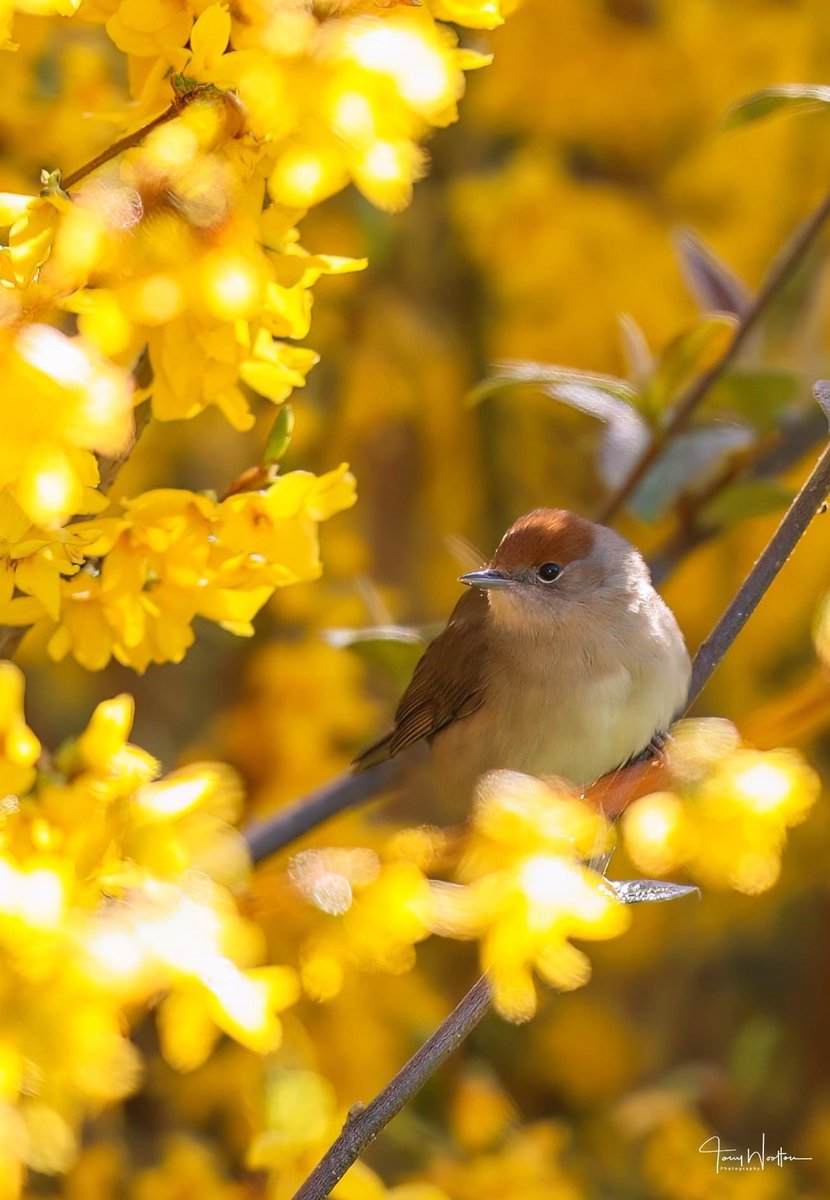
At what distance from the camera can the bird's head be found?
6.01ft

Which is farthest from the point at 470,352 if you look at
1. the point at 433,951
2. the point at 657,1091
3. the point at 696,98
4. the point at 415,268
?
the point at 657,1091

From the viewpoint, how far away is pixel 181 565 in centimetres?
109

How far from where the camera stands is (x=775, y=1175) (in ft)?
6.52

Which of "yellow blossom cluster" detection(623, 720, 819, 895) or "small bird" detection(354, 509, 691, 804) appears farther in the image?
"small bird" detection(354, 509, 691, 804)

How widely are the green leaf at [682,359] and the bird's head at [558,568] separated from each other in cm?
18

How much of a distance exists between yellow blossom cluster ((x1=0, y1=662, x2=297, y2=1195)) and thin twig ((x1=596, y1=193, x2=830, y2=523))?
88cm

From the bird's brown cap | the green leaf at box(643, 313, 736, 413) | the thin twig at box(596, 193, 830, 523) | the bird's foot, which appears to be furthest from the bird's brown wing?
the bird's foot

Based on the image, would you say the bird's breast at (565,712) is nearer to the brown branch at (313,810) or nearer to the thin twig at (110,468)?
the brown branch at (313,810)

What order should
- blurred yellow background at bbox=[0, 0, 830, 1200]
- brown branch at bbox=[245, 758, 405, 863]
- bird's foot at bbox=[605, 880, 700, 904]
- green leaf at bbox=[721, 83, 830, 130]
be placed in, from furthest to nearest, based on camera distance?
blurred yellow background at bbox=[0, 0, 830, 1200], brown branch at bbox=[245, 758, 405, 863], green leaf at bbox=[721, 83, 830, 130], bird's foot at bbox=[605, 880, 700, 904]

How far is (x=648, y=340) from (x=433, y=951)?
3.76ft

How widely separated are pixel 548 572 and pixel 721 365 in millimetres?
337

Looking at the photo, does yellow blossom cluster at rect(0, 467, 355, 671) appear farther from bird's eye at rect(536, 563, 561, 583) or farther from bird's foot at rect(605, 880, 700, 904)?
bird's eye at rect(536, 563, 561, 583)

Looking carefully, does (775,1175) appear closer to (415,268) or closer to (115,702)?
(115,702)

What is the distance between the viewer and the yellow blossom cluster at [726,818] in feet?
2.89
